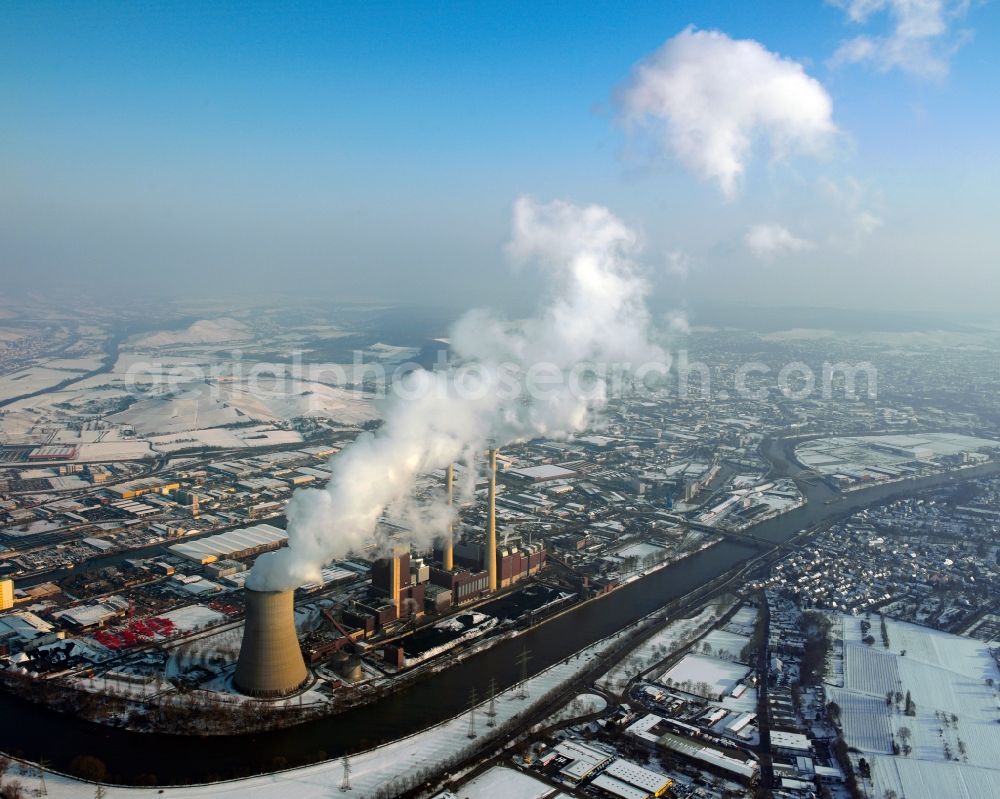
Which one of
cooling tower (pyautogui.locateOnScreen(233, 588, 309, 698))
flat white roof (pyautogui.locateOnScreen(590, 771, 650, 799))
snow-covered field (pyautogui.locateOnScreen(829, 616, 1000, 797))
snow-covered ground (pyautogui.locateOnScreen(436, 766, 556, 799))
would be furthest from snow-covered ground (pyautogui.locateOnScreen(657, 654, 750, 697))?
cooling tower (pyautogui.locateOnScreen(233, 588, 309, 698))

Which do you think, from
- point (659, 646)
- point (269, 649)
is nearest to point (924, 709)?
point (659, 646)

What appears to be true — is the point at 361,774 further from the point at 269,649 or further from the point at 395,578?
the point at 395,578

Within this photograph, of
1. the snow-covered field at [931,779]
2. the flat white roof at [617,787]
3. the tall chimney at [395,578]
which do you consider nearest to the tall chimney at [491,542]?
the tall chimney at [395,578]

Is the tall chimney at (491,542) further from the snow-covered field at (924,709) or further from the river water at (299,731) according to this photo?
the snow-covered field at (924,709)

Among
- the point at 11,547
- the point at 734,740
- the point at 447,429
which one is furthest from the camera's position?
the point at 11,547

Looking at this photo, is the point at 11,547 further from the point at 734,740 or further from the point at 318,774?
the point at 734,740

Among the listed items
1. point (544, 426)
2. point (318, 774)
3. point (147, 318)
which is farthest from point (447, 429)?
point (147, 318)
